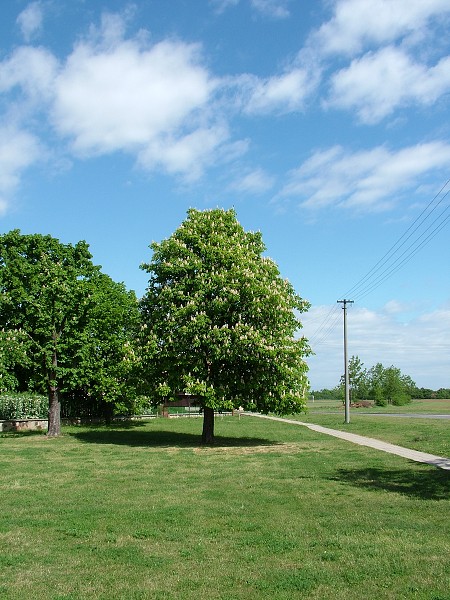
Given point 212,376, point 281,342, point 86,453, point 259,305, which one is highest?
point 259,305

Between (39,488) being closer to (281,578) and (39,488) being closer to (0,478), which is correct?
(0,478)

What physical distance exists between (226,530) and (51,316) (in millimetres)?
22061

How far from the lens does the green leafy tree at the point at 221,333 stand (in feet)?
74.3

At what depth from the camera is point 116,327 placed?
33938 mm

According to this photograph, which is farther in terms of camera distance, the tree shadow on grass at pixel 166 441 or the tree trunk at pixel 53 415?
the tree trunk at pixel 53 415

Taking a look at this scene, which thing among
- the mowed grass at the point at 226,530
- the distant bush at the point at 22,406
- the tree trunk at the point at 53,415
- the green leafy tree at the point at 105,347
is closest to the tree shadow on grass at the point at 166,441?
the tree trunk at the point at 53,415

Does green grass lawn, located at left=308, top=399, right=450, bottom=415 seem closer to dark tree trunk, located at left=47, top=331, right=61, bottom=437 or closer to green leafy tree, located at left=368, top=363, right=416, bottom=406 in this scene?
green leafy tree, located at left=368, top=363, right=416, bottom=406

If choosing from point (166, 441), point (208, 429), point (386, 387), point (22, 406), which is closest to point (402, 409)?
point (386, 387)

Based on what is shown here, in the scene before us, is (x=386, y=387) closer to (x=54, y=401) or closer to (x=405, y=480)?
(x=54, y=401)

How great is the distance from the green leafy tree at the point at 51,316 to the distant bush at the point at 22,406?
152 inches

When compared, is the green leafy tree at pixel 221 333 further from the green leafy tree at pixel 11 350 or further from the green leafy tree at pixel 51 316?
the green leafy tree at pixel 11 350

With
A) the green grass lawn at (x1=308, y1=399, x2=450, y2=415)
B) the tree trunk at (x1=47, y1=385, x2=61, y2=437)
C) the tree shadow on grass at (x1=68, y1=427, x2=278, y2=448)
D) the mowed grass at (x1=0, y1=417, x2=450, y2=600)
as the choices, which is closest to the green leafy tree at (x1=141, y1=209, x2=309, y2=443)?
the tree shadow on grass at (x1=68, y1=427, x2=278, y2=448)

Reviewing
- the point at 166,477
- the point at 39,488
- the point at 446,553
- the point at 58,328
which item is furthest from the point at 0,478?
the point at 58,328

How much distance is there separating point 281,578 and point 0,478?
10.5 meters
